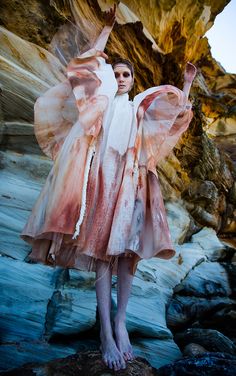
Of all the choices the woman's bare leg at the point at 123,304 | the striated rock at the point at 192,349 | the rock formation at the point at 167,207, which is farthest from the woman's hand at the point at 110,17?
the striated rock at the point at 192,349

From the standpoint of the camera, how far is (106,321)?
239 cm

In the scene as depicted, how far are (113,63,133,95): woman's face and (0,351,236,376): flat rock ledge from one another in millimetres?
2239

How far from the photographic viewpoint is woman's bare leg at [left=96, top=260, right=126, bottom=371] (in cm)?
228

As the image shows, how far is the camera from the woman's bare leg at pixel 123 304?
2396 millimetres

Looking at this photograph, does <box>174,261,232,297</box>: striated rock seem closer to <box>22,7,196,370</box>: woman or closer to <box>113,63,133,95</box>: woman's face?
<box>22,7,196,370</box>: woman

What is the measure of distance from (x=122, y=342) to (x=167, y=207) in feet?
18.6

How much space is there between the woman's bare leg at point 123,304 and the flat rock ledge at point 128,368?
102 millimetres

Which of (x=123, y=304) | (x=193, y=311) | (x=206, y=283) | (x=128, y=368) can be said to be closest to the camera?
(x=128, y=368)

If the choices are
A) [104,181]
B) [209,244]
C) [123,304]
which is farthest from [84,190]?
[209,244]

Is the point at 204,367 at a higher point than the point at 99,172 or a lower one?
lower

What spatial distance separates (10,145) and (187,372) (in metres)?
3.76

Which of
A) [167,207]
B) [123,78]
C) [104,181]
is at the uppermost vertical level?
[123,78]

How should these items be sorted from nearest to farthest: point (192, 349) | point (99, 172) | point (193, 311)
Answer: point (99, 172) < point (192, 349) < point (193, 311)

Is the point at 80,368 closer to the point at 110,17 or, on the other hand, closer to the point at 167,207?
the point at 110,17
